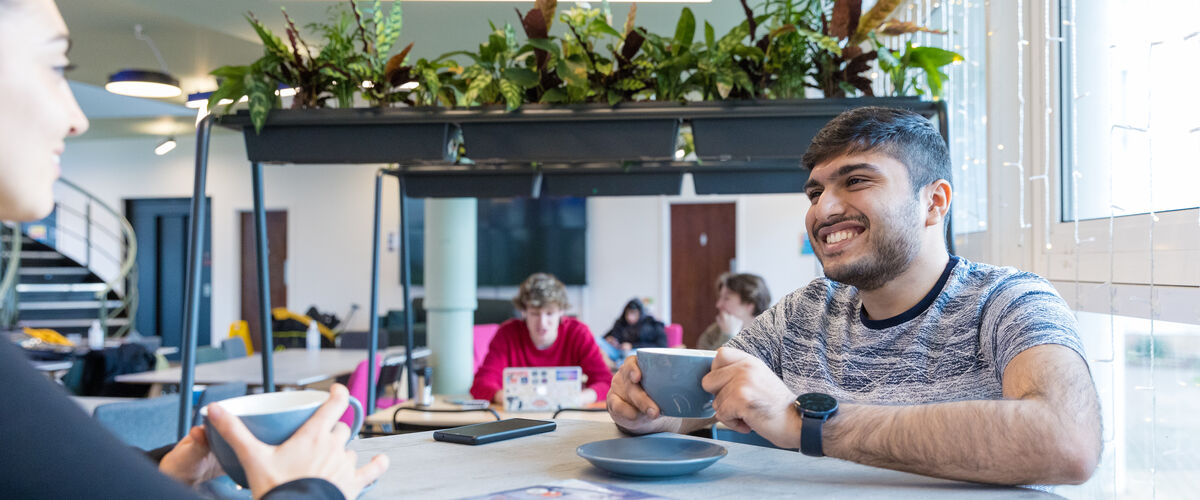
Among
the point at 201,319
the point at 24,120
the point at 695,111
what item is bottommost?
the point at 201,319

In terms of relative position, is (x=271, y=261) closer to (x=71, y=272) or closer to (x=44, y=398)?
(x=71, y=272)

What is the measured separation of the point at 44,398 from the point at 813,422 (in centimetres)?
86

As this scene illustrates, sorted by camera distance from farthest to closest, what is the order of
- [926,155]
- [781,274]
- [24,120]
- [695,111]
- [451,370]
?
[781,274] → [451,370] → [695,111] → [926,155] → [24,120]

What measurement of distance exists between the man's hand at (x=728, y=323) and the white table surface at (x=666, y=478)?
3.57 meters

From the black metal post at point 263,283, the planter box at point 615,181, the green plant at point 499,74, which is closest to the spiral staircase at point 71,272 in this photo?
the black metal post at point 263,283

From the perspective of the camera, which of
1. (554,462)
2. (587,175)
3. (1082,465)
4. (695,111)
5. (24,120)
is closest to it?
(24,120)

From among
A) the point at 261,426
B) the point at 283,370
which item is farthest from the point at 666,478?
the point at 283,370

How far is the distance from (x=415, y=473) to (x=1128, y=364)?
1.37m

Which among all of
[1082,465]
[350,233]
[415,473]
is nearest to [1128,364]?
[1082,465]

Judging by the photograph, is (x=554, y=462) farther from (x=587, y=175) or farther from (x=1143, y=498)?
(x=587, y=175)

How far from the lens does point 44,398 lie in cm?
58

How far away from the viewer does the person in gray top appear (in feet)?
3.50

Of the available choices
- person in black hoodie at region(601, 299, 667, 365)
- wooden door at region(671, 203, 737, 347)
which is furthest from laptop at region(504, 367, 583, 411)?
wooden door at region(671, 203, 737, 347)

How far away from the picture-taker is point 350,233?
11094 mm
